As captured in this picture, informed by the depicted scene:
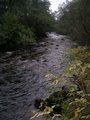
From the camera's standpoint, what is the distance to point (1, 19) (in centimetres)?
2864

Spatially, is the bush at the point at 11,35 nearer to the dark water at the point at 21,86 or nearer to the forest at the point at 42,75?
the forest at the point at 42,75

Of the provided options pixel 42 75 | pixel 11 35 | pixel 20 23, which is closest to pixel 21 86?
pixel 42 75

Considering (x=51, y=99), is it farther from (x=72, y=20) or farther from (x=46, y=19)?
(x=46, y=19)

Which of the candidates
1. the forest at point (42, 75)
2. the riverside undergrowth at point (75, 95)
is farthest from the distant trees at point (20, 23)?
the riverside undergrowth at point (75, 95)

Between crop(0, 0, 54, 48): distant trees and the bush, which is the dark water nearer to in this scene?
the bush

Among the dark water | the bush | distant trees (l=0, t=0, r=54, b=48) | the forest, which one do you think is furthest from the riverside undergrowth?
distant trees (l=0, t=0, r=54, b=48)

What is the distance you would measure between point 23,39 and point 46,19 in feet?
34.5

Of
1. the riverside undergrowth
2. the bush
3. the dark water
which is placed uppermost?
the bush

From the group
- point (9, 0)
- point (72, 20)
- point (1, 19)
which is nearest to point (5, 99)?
point (72, 20)

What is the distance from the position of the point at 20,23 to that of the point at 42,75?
2134cm

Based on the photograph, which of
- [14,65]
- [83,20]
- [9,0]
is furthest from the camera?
[9,0]

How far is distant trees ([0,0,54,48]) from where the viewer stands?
87.5ft

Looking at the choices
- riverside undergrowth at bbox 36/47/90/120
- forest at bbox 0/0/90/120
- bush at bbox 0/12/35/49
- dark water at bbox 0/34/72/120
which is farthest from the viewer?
bush at bbox 0/12/35/49

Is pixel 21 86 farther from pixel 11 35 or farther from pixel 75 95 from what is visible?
pixel 11 35
